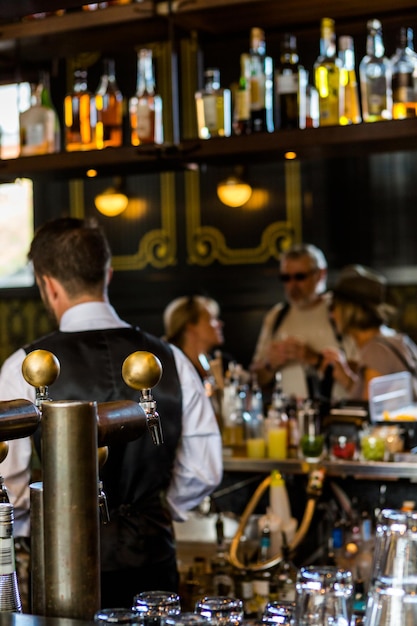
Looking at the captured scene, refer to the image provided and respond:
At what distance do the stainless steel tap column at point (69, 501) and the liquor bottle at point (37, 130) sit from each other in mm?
3119

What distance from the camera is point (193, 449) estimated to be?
113 inches

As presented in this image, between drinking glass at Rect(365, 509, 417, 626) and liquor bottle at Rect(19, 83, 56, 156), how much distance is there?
3.03 m

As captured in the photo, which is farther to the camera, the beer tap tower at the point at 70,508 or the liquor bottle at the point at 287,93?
the liquor bottle at the point at 287,93

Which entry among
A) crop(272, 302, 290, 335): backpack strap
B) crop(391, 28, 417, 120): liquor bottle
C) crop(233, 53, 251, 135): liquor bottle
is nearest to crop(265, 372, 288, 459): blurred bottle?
crop(233, 53, 251, 135): liquor bottle

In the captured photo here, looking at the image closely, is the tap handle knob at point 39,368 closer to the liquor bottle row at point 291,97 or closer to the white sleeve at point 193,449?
the white sleeve at point 193,449

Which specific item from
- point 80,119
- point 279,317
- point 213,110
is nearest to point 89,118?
point 80,119

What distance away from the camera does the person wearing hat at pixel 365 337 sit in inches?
189

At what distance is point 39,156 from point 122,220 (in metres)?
4.59

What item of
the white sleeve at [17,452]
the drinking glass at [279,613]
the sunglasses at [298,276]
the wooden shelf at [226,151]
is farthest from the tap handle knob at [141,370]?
the sunglasses at [298,276]

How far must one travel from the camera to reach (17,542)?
10.3ft

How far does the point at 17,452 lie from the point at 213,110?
1.75 metres

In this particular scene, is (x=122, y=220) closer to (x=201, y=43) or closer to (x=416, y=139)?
(x=201, y=43)

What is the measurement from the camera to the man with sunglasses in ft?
18.2

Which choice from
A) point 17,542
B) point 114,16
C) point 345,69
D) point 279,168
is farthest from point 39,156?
point 279,168
